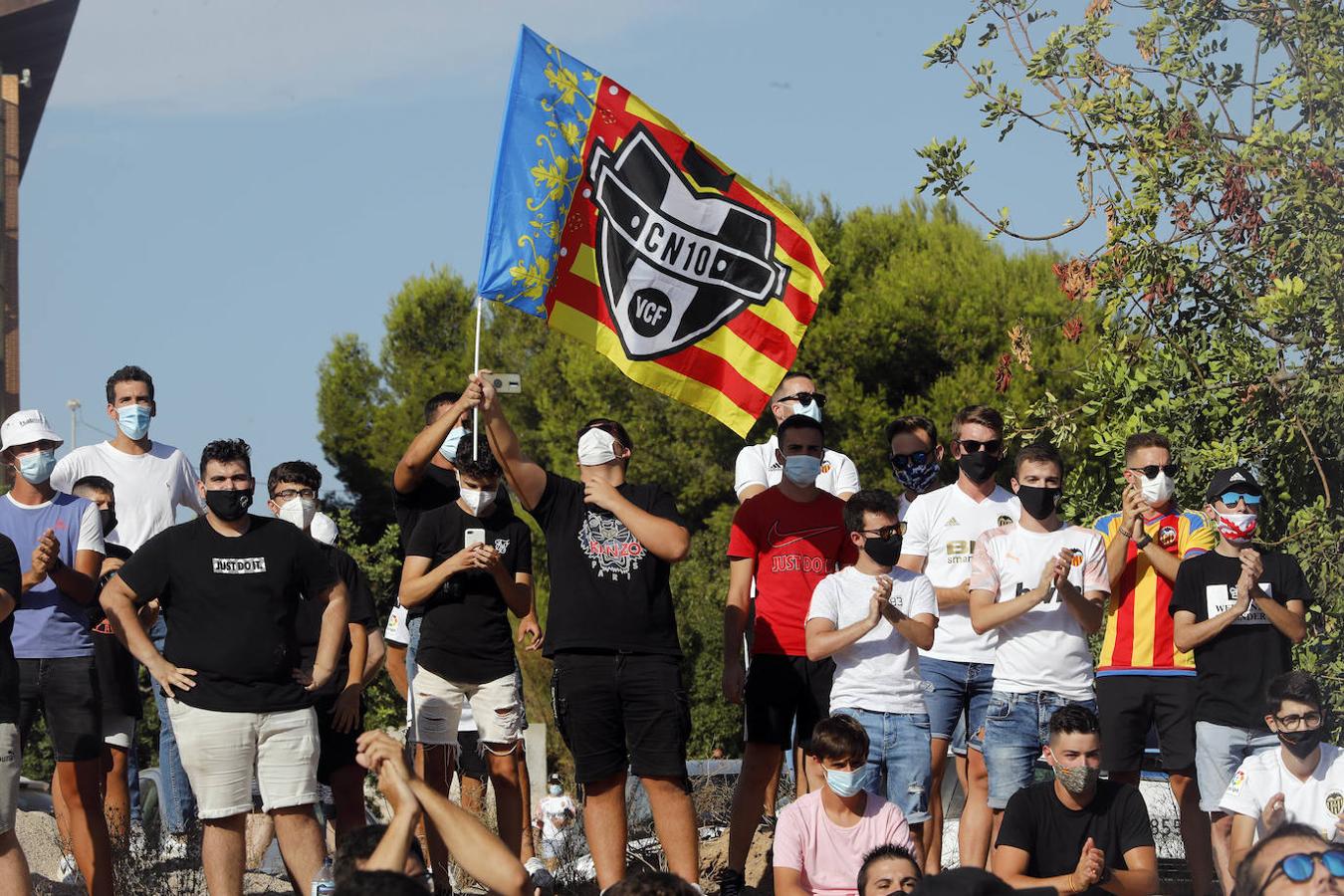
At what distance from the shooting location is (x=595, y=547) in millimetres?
7648

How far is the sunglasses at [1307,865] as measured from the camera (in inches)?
172

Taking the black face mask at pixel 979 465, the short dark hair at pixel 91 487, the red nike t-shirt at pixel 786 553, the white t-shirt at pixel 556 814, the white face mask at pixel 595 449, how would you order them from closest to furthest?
the white face mask at pixel 595 449
the red nike t-shirt at pixel 786 553
the black face mask at pixel 979 465
the short dark hair at pixel 91 487
the white t-shirt at pixel 556 814

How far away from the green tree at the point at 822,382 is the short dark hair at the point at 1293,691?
1798 centimetres

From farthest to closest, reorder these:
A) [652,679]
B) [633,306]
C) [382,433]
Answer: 1. [382,433]
2. [633,306]
3. [652,679]

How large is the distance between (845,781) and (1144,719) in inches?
84.5

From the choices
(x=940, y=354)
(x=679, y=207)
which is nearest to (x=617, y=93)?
(x=679, y=207)

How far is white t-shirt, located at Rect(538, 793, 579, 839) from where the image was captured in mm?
11109

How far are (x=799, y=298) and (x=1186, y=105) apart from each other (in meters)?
3.27

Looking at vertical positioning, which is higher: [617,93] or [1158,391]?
[617,93]

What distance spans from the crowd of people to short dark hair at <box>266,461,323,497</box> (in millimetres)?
16

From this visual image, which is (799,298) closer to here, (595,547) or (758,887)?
(595,547)

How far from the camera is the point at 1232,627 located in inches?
319

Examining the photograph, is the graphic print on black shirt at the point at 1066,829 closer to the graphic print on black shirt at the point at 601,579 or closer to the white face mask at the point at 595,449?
the graphic print on black shirt at the point at 601,579

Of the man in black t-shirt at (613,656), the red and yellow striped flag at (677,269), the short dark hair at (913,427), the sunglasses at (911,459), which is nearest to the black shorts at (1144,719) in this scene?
the sunglasses at (911,459)
